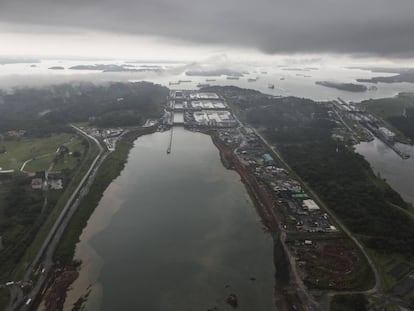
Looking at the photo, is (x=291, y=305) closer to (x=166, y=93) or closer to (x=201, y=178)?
(x=201, y=178)

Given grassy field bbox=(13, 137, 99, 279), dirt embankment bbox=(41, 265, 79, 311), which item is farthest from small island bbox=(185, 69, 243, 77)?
dirt embankment bbox=(41, 265, 79, 311)

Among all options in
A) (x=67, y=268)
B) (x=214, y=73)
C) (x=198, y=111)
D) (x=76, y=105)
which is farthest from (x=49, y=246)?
(x=214, y=73)

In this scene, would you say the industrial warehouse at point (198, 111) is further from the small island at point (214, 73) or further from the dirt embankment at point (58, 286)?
the small island at point (214, 73)

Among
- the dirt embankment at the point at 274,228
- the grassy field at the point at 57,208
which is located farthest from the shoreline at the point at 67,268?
the dirt embankment at the point at 274,228

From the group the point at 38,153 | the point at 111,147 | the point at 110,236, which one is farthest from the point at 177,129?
the point at 110,236

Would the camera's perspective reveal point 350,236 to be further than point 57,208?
No

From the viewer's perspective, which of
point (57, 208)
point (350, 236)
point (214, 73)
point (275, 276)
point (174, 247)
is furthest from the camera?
point (214, 73)

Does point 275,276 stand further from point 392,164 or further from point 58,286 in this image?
point 392,164
